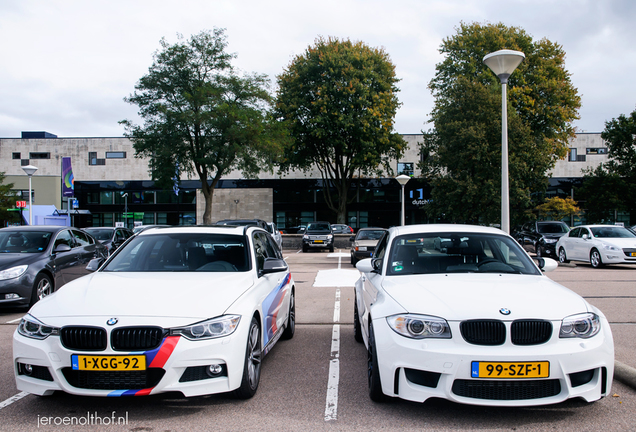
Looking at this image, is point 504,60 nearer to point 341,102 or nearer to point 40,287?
point 40,287

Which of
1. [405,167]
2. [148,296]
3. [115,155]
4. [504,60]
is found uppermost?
[115,155]

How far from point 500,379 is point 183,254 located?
341cm

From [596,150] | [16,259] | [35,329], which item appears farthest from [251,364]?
[596,150]

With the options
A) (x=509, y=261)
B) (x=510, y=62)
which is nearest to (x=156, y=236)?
(x=509, y=261)

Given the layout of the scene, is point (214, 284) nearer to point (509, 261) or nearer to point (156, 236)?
point (156, 236)

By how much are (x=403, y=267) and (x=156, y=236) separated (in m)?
2.74

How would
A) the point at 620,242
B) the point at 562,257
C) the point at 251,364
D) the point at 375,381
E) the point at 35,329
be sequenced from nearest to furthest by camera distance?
the point at 35,329 → the point at 375,381 → the point at 251,364 → the point at 620,242 → the point at 562,257

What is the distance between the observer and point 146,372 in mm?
3494

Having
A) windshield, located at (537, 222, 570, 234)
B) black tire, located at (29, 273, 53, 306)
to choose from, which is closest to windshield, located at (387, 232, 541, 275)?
black tire, located at (29, 273, 53, 306)

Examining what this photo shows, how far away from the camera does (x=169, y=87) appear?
32.0m

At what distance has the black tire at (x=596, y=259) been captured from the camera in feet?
53.6

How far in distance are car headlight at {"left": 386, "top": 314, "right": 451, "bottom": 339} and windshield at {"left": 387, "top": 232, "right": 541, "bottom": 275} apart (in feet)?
3.77

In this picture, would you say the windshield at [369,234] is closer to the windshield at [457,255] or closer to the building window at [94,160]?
the windshield at [457,255]

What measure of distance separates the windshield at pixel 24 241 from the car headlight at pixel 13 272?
0.82 m
